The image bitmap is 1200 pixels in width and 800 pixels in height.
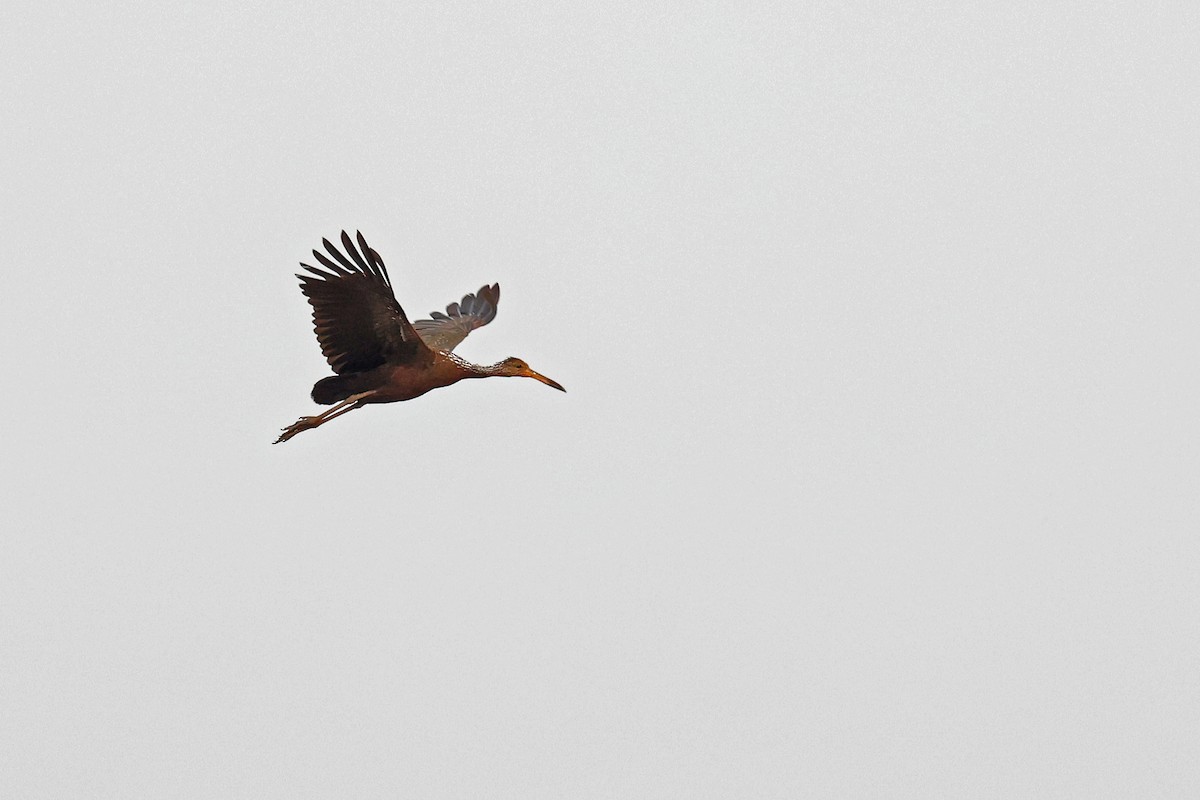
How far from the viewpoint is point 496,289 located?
28.6 meters

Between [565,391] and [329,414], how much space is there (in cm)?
317

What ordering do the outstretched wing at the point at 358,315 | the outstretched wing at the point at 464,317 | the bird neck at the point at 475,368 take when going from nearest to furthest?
the outstretched wing at the point at 358,315 < the bird neck at the point at 475,368 < the outstretched wing at the point at 464,317

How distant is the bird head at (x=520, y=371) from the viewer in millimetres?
24734

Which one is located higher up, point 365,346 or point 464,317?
point 464,317

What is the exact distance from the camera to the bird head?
2473 cm

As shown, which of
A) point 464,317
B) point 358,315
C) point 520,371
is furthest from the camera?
point 464,317

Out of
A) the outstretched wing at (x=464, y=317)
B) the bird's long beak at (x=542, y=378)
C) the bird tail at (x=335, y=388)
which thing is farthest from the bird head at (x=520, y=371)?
the outstretched wing at (x=464, y=317)

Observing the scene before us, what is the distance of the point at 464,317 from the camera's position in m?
28.3

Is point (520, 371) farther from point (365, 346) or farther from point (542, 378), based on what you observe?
point (365, 346)

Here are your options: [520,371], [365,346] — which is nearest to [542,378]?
[520,371]

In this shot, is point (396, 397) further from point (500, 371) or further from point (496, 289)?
point (496, 289)

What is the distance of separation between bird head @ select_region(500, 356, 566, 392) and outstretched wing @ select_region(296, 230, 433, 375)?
1469 millimetres

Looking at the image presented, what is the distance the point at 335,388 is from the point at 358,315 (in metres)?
1.21

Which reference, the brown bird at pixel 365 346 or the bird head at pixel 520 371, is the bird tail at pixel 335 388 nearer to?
the brown bird at pixel 365 346
